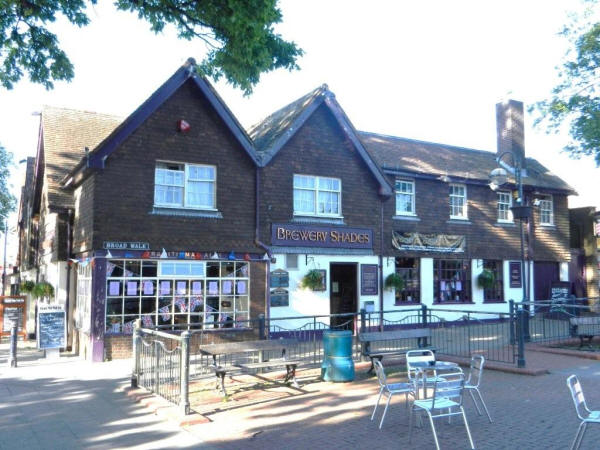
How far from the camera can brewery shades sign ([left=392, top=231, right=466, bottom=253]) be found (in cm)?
2084

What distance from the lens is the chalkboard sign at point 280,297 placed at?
57.9 feet

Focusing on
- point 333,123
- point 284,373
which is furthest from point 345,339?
point 333,123

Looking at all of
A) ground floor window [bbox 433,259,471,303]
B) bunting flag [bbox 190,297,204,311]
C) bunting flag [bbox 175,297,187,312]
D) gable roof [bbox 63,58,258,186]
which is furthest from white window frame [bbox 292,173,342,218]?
ground floor window [bbox 433,259,471,303]

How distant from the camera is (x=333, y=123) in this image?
63.6 ft

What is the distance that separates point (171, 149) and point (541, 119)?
46.6ft

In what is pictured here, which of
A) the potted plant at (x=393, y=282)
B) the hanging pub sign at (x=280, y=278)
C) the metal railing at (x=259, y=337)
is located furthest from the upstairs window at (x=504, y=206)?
the hanging pub sign at (x=280, y=278)

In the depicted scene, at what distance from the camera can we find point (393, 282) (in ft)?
65.4

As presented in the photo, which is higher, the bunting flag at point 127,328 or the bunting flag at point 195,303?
the bunting flag at point 195,303

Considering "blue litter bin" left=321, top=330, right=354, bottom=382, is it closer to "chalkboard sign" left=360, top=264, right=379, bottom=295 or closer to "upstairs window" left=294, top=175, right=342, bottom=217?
"upstairs window" left=294, top=175, right=342, bottom=217

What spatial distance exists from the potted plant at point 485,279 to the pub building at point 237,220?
0.30 metres

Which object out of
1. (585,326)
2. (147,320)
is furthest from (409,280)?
(147,320)

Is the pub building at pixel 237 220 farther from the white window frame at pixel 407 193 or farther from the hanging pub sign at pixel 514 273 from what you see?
the hanging pub sign at pixel 514 273

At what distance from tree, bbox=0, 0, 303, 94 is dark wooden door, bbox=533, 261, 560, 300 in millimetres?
17608

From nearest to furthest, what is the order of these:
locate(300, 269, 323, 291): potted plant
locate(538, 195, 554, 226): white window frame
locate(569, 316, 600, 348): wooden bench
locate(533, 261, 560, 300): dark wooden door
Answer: locate(569, 316, 600, 348): wooden bench → locate(300, 269, 323, 291): potted plant → locate(533, 261, 560, 300): dark wooden door → locate(538, 195, 554, 226): white window frame
